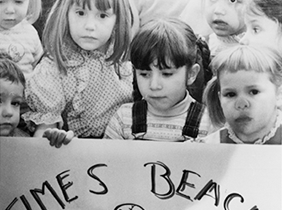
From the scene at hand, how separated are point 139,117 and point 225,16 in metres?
0.42

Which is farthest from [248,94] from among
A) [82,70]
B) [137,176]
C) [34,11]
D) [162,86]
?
[34,11]

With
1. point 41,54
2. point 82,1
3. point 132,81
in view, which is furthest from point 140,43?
point 41,54

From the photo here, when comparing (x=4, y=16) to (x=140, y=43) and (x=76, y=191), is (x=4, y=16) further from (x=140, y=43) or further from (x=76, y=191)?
(x=76, y=191)

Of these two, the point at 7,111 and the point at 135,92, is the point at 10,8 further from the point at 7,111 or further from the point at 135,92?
the point at 135,92

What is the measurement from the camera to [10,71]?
140 centimetres

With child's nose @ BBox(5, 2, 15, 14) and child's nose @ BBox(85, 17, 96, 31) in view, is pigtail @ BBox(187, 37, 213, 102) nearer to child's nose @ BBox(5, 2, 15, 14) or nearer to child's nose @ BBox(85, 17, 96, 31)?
child's nose @ BBox(85, 17, 96, 31)

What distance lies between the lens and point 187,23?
1316 millimetres

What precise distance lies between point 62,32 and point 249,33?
1.99 ft

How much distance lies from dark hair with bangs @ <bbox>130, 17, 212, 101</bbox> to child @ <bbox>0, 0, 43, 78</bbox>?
14.7 inches

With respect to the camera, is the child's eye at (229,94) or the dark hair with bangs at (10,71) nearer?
the child's eye at (229,94)

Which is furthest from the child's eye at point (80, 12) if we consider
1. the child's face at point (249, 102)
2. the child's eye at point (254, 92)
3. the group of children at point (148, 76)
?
the child's eye at point (254, 92)

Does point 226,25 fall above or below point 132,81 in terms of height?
above

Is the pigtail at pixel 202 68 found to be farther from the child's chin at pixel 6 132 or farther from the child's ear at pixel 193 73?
the child's chin at pixel 6 132

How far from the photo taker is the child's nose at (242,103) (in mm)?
1276
